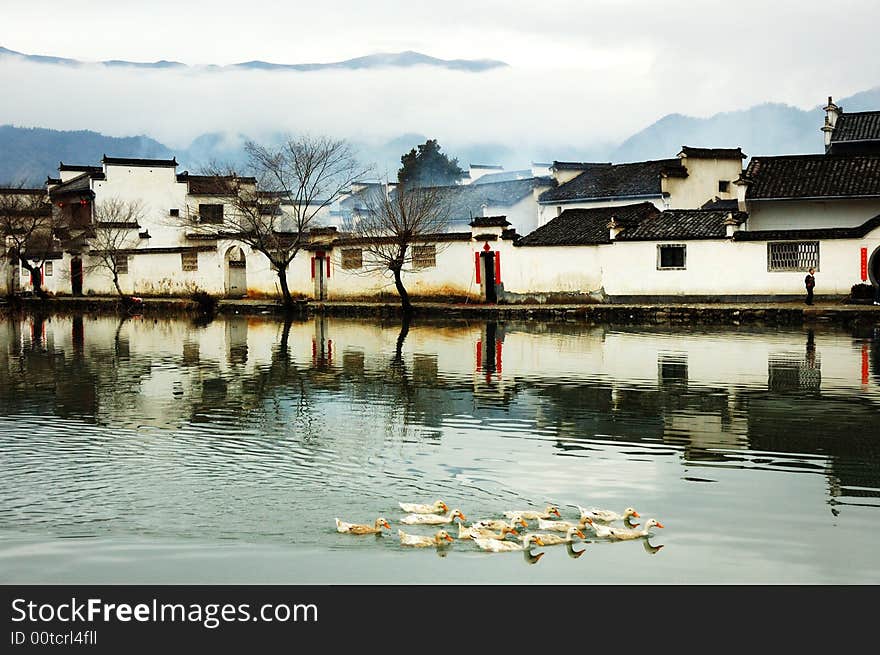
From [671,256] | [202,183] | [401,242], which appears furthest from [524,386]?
[202,183]

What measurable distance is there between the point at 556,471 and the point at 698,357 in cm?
1159

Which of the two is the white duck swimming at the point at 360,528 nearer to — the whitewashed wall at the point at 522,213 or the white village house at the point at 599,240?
the white village house at the point at 599,240

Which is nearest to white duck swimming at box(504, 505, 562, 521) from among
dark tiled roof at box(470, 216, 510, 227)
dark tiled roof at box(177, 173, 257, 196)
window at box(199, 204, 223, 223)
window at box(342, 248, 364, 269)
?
dark tiled roof at box(470, 216, 510, 227)

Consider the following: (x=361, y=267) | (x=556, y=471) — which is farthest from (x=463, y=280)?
(x=556, y=471)

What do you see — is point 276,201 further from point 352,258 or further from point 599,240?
point 599,240

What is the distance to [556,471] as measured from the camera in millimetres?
12234

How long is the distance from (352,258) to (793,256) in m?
17.1

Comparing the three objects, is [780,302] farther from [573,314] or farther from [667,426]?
[667,426]

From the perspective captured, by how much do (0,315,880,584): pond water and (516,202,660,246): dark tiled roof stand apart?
14025mm

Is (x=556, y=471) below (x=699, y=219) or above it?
below

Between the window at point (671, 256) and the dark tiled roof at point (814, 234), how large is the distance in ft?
6.11

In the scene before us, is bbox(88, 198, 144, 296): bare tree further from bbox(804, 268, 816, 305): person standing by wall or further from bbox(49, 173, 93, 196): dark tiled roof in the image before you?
bbox(804, 268, 816, 305): person standing by wall

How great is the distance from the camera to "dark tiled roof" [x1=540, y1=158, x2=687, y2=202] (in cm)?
4772

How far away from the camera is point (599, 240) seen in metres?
37.7
